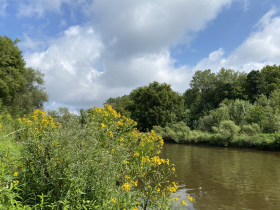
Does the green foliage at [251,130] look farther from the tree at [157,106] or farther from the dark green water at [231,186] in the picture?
the tree at [157,106]

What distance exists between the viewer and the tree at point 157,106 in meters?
32.4

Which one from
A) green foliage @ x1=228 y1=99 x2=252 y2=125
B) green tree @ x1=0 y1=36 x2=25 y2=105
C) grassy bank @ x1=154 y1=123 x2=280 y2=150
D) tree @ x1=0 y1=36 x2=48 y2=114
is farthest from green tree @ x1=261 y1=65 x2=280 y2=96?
green tree @ x1=0 y1=36 x2=25 y2=105

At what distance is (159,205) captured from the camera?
2.93 meters

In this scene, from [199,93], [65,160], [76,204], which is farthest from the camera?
[199,93]

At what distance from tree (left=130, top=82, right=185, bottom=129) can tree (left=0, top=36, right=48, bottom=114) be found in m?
16.3

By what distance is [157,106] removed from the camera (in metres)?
32.8

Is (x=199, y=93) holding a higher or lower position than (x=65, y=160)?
higher

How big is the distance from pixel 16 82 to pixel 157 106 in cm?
2083

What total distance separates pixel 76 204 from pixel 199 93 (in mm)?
41122

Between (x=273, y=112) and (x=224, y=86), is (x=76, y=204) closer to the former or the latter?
(x=273, y=112)

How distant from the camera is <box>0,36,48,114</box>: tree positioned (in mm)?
16969

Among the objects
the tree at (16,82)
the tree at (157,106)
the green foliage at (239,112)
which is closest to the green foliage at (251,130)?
the green foliage at (239,112)

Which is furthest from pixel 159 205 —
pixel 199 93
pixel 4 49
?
pixel 199 93

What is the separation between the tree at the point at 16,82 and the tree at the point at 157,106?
16.3m
